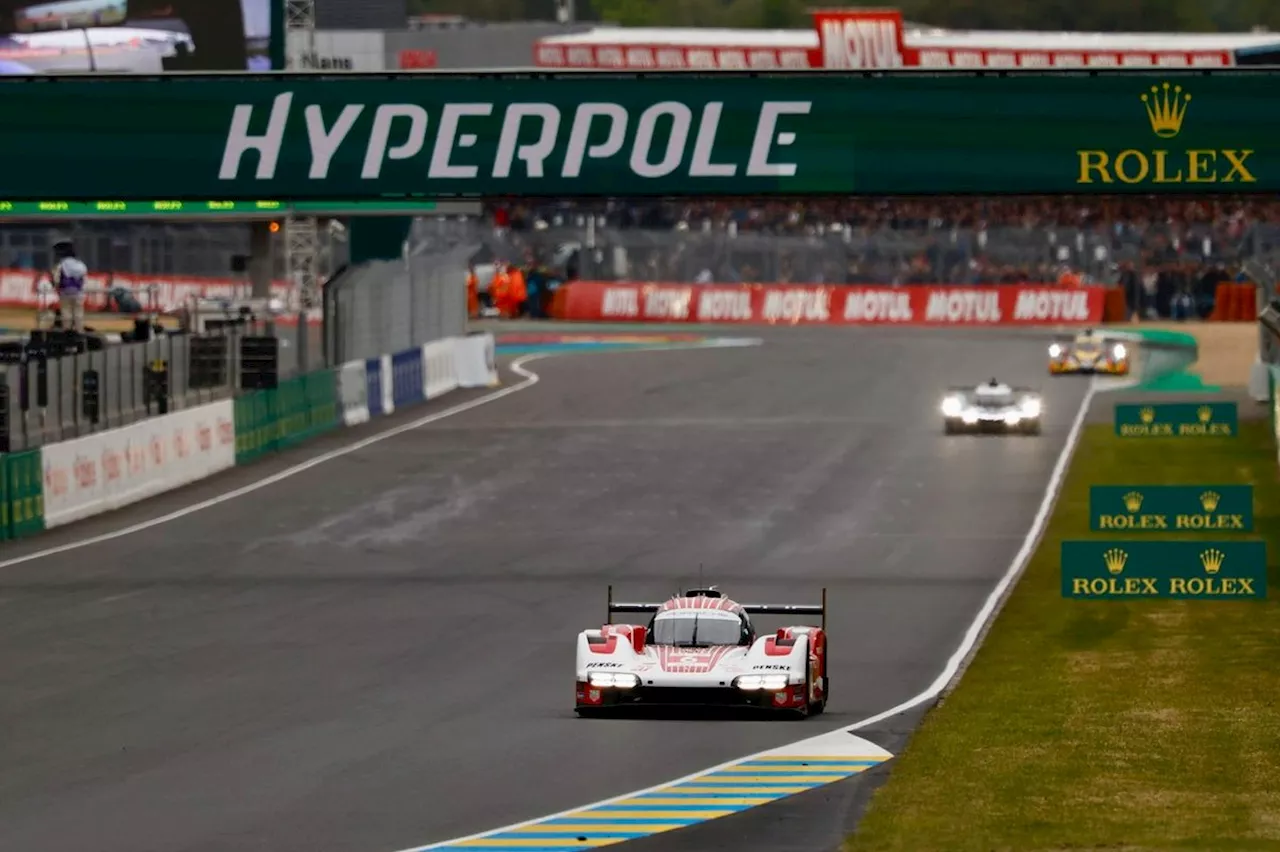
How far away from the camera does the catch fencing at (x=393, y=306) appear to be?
2094 inches

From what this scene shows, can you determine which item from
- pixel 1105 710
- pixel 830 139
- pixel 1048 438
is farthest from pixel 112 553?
pixel 1048 438

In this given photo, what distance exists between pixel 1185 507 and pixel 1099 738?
9116 mm

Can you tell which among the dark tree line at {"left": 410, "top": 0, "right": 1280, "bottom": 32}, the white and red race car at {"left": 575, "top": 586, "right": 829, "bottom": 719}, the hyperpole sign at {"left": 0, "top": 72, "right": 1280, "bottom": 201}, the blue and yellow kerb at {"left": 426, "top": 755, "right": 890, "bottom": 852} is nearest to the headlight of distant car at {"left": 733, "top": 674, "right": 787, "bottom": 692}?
the white and red race car at {"left": 575, "top": 586, "right": 829, "bottom": 719}

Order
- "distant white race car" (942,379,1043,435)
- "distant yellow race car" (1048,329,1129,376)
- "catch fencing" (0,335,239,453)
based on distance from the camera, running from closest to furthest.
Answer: "catch fencing" (0,335,239,453) < "distant white race car" (942,379,1043,435) < "distant yellow race car" (1048,329,1129,376)

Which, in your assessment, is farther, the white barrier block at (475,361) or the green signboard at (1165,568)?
Result: the white barrier block at (475,361)

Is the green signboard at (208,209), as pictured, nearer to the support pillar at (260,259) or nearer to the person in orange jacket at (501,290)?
the support pillar at (260,259)

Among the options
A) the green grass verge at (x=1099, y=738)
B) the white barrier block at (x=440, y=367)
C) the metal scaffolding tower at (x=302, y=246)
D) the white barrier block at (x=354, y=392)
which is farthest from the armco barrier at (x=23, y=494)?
the white barrier block at (x=440, y=367)

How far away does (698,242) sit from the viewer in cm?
8750

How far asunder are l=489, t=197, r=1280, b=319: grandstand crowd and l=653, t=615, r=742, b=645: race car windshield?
6044 centimetres

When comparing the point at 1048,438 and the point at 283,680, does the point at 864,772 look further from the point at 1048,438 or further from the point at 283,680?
the point at 1048,438

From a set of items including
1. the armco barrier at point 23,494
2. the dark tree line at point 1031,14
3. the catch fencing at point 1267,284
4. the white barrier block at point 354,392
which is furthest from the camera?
the dark tree line at point 1031,14

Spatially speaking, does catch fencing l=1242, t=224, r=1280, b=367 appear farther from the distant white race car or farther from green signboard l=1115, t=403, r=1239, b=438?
the distant white race car

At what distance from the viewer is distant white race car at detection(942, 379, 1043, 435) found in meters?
51.2

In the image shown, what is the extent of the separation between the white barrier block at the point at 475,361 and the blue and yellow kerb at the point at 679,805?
43974 millimetres
